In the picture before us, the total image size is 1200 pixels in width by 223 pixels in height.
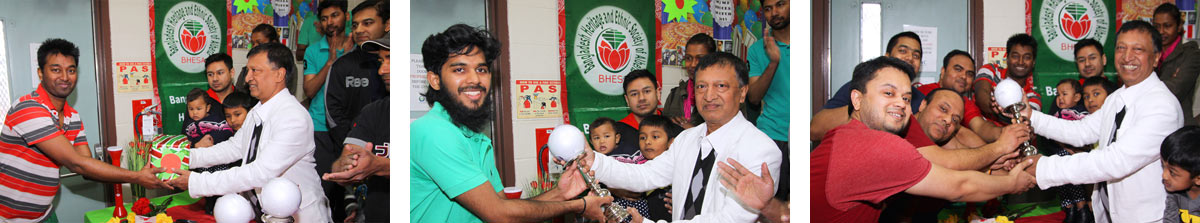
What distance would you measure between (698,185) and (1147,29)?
1.85 metres

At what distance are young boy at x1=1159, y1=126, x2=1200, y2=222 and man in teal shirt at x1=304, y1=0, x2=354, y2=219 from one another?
3.15 metres

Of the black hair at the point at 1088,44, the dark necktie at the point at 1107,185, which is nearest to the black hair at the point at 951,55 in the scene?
the black hair at the point at 1088,44

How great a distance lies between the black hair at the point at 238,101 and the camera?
2.62 meters

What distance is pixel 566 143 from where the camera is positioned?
2.43 metres

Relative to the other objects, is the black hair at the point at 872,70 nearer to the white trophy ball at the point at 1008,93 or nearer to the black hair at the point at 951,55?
the black hair at the point at 951,55

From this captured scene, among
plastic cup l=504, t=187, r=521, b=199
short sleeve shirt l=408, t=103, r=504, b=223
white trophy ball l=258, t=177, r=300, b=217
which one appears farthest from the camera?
plastic cup l=504, t=187, r=521, b=199

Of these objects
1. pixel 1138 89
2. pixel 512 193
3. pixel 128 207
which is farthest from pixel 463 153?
pixel 1138 89

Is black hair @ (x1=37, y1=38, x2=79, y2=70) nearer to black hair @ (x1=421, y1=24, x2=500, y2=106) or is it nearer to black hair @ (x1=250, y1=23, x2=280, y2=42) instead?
black hair @ (x1=250, y1=23, x2=280, y2=42)

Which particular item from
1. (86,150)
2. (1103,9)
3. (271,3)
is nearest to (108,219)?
(86,150)

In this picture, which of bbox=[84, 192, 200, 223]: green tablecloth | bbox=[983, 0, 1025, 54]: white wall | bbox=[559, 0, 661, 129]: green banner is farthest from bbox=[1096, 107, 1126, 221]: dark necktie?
bbox=[84, 192, 200, 223]: green tablecloth

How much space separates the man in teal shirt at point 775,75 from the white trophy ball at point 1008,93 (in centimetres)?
78

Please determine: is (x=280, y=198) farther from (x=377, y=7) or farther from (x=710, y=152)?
(x=710, y=152)

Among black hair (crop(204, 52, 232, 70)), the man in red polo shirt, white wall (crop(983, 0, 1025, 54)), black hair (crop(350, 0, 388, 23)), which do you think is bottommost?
the man in red polo shirt

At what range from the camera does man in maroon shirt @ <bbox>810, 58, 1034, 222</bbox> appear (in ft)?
8.02
